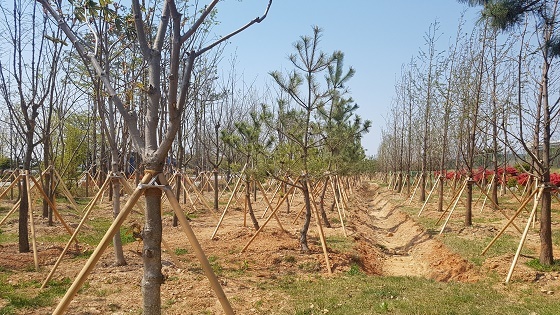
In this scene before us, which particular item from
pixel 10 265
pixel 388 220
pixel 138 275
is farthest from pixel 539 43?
pixel 388 220

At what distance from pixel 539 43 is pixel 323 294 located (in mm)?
5776

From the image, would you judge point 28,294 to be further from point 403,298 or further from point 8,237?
point 8,237

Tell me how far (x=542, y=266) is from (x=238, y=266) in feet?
17.5

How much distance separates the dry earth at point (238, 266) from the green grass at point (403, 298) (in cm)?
42

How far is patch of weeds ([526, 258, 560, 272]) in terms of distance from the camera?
7.00 m

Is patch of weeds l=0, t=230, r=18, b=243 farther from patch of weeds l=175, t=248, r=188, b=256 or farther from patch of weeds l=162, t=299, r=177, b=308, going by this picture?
patch of weeds l=162, t=299, r=177, b=308

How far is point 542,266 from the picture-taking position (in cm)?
715

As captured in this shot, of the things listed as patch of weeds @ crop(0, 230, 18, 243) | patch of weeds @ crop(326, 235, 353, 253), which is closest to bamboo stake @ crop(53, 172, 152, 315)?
patch of weeds @ crop(326, 235, 353, 253)

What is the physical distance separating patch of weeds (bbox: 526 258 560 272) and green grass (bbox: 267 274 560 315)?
43.9 inches

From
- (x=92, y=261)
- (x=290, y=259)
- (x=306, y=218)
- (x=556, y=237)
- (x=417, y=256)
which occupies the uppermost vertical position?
(x=92, y=261)

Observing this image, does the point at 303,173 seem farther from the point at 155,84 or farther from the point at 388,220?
the point at 388,220

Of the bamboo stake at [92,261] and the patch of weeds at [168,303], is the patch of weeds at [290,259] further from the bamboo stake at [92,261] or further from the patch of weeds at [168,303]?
the bamboo stake at [92,261]

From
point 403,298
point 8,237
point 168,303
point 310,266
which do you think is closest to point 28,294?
point 168,303

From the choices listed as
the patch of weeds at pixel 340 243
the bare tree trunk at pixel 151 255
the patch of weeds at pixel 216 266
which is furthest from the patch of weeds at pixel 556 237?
the bare tree trunk at pixel 151 255
